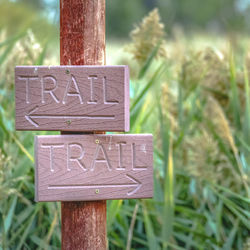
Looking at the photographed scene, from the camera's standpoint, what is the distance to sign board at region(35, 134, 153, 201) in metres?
0.87

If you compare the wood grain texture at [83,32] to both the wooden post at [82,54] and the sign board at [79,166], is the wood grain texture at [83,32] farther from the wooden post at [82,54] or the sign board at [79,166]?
the sign board at [79,166]

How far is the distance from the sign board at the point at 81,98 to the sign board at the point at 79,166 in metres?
0.03

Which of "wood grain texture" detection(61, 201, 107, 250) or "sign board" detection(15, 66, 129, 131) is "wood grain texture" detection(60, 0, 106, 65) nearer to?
"sign board" detection(15, 66, 129, 131)

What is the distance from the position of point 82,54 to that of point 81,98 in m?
0.09

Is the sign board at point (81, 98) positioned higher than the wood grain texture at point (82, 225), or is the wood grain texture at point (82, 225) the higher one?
the sign board at point (81, 98)

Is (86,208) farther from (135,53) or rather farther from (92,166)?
(135,53)

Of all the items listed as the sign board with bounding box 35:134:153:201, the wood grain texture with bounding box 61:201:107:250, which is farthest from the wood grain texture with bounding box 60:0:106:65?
the wood grain texture with bounding box 61:201:107:250

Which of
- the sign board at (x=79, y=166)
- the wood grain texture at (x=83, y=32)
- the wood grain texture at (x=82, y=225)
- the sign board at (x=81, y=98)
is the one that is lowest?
the wood grain texture at (x=82, y=225)

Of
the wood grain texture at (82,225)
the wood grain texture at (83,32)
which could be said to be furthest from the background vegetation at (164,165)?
the wood grain texture at (83,32)

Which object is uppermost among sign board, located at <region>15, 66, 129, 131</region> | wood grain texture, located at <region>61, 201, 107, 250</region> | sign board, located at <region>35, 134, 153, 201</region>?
sign board, located at <region>15, 66, 129, 131</region>

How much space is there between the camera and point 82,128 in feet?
2.81

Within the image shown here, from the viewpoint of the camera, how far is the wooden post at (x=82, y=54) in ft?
2.90

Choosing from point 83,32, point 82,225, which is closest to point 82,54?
point 83,32

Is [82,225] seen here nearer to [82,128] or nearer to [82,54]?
[82,128]
